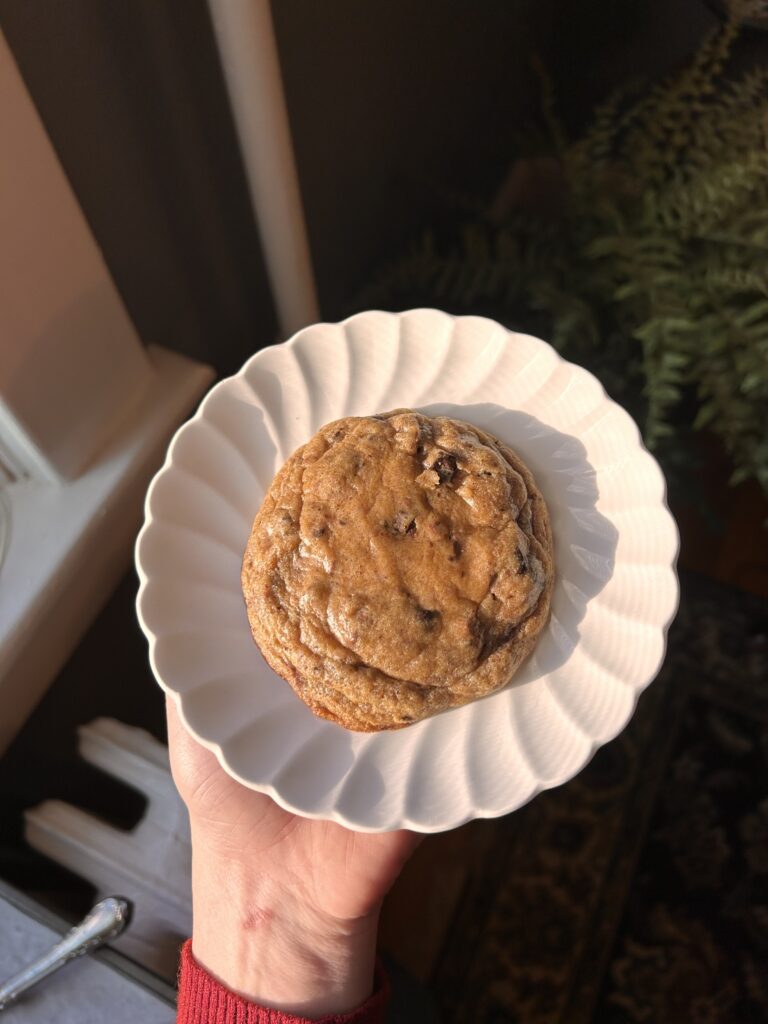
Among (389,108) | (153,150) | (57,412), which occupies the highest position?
(153,150)

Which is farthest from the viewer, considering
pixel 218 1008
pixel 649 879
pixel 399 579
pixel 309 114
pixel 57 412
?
pixel 649 879

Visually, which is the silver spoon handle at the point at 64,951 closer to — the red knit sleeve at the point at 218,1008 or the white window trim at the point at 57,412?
the red knit sleeve at the point at 218,1008

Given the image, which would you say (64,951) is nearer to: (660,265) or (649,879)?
(649,879)

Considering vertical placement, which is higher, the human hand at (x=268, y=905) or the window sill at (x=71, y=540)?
the window sill at (x=71, y=540)

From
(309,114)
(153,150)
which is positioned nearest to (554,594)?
(153,150)

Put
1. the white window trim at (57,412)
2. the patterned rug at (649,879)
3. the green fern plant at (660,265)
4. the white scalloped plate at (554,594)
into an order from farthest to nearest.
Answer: the patterned rug at (649,879) < the green fern plant at (660,265) < the white window trim at (57,412) < the white scalloped plate at (554,594)

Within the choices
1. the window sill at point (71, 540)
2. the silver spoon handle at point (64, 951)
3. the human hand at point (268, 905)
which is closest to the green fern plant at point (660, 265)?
the window sill at point (71, 540)

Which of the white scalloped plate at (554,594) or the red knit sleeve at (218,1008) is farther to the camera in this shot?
the red knit sleeve at (218,1008)
